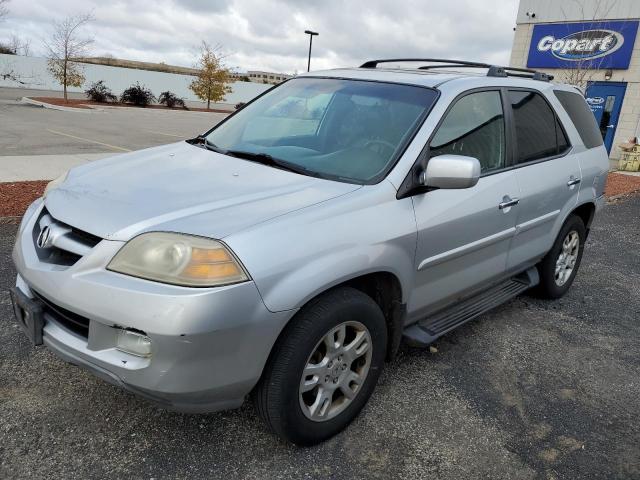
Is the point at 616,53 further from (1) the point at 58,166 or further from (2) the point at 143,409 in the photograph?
(2) the point at 143,409

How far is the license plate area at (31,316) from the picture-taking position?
2258 mm

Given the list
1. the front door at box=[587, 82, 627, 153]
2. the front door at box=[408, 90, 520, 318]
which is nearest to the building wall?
the front door at box=[587, 82, 627, 153]

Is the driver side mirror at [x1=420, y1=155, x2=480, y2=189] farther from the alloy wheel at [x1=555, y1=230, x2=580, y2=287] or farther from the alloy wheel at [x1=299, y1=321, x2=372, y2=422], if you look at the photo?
the alloy wheel at [x1=555, y1=230, x2=580, y2=287]

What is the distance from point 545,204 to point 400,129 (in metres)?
1.48

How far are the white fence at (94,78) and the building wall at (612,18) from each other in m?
24.0

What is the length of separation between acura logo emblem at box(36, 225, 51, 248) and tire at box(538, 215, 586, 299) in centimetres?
353

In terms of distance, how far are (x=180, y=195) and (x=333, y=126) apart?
44.9 inches

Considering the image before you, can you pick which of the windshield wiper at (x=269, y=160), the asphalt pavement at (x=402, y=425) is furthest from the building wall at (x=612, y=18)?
the windshield wiper at (x=269, y=160)

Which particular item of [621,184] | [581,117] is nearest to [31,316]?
[581,117]

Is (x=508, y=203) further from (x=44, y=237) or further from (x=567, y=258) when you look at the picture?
(x=44, y=237)

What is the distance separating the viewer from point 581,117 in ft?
14.5

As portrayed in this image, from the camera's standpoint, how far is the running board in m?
2.97

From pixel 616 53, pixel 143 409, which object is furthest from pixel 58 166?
pixel 616 53

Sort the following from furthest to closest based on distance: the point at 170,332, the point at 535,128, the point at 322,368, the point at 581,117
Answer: the point at 581,117, the point at 535,128, the point at 322,368, the point at 170,332
